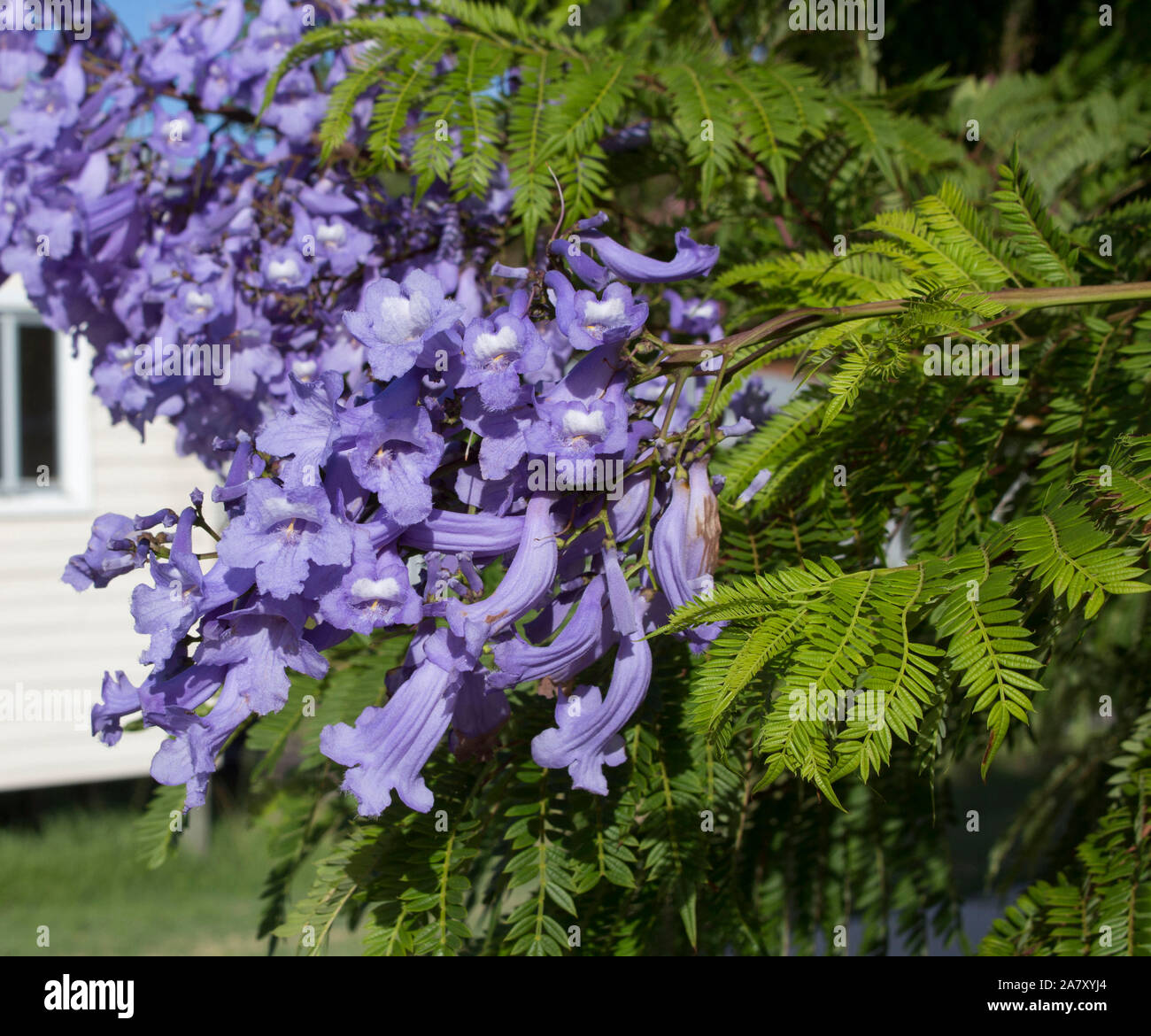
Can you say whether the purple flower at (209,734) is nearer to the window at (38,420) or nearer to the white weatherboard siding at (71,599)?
the white weatherboard siding at (71,599)

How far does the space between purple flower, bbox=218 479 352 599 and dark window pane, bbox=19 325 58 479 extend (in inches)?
265

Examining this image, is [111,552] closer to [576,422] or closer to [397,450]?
[397,450]

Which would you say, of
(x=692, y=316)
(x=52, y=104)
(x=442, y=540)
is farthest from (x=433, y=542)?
(x=52, y=104)

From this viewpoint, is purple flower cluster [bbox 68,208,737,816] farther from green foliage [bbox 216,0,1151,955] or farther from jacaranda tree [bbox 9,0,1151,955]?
green foliage [bbox 216,0,1151,955]

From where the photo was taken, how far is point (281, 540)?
1.05 m

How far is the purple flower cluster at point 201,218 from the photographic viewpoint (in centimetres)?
194

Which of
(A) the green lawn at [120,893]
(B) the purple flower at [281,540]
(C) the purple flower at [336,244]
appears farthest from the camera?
(A) the green lawn at [120,893]

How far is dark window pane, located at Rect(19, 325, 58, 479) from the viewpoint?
274 inches

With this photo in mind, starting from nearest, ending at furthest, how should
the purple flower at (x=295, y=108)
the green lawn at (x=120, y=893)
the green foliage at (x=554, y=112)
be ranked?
1. the green foliage at (x=554, y=112)
2. the purple flower at (x=295, y=108)
3. the green lawn at (x=120, y=893)

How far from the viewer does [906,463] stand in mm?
1631

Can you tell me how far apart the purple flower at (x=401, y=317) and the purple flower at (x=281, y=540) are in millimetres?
164

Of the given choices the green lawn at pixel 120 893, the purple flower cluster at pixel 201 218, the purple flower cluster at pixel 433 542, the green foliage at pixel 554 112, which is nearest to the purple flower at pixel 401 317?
the purple flower cluster at pixel 433 542

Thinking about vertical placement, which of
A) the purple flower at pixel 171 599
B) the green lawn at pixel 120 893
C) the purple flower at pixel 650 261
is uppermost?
the purple flower at pixel 650 261

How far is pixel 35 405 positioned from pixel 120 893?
329 centimetres
